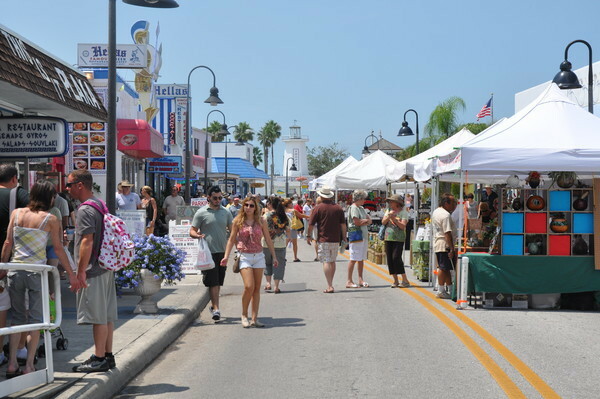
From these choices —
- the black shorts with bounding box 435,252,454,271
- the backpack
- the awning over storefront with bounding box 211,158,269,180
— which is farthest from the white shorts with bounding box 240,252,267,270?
the awning over storefront with bounding box 211,158,269,180

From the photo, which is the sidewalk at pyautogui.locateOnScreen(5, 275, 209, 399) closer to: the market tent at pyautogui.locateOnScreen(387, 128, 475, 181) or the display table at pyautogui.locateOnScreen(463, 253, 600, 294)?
the display table at pyautogui.locateOnScreen(463, 253, 600, 294)

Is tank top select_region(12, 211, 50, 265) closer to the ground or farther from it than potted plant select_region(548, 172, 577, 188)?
closer to the ground

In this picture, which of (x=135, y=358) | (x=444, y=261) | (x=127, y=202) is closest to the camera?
(x=135, y=358)

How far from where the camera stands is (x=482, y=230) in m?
13.5

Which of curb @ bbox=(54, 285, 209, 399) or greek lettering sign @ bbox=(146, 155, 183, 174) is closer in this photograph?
curb @ bbox=(54, 285, 209, 399)

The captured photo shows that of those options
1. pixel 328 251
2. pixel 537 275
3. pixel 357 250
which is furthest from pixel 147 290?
pixel 537 275

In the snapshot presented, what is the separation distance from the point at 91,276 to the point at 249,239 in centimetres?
400

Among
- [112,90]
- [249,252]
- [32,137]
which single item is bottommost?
[249,252]

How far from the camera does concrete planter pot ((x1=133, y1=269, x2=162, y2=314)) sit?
10914 mm

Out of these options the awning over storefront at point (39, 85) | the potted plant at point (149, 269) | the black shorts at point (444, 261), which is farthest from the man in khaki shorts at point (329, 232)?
the awning over storefront at point (39, 85)

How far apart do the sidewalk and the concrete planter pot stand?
0.13m

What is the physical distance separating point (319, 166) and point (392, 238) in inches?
4759

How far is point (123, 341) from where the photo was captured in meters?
8.91

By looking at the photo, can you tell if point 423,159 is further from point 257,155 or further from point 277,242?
point 257,155
